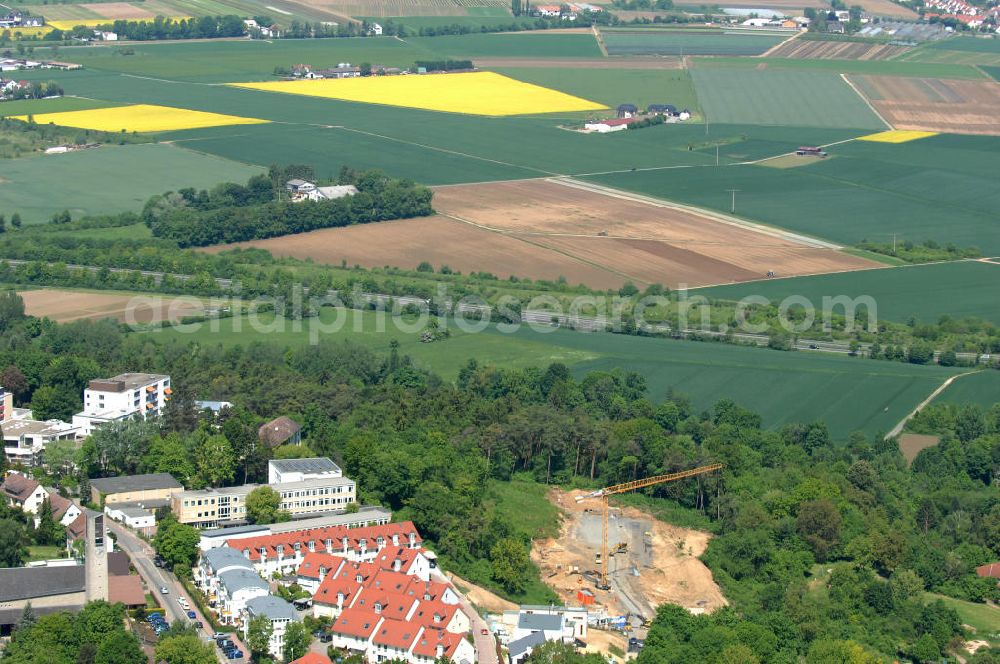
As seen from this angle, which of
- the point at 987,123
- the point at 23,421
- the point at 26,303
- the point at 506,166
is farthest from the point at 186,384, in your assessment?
the point at 987,123

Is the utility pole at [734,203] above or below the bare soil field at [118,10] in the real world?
below

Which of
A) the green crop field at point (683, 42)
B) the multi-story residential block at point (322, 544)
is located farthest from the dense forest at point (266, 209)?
the green crop field at point (683, 42)

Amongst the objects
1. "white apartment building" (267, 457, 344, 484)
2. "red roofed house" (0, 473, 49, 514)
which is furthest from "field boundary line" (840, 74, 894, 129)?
"red roofed house" (0, 473, 49, 514)

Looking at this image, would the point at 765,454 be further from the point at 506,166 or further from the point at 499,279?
the point at 506,166

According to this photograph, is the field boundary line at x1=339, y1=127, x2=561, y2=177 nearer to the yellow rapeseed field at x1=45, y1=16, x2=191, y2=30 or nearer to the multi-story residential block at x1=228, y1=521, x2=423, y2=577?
the yellow rapeseed field at x1=45, y1=16, x2=191, y2=30

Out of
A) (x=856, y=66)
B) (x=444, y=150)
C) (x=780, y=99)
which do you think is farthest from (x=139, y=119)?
(x=856, y=66)

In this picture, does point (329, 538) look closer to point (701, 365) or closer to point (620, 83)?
point (701, 365)

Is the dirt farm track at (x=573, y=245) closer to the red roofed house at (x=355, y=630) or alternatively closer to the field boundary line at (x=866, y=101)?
the field boundary line at (x=866, y=101)
